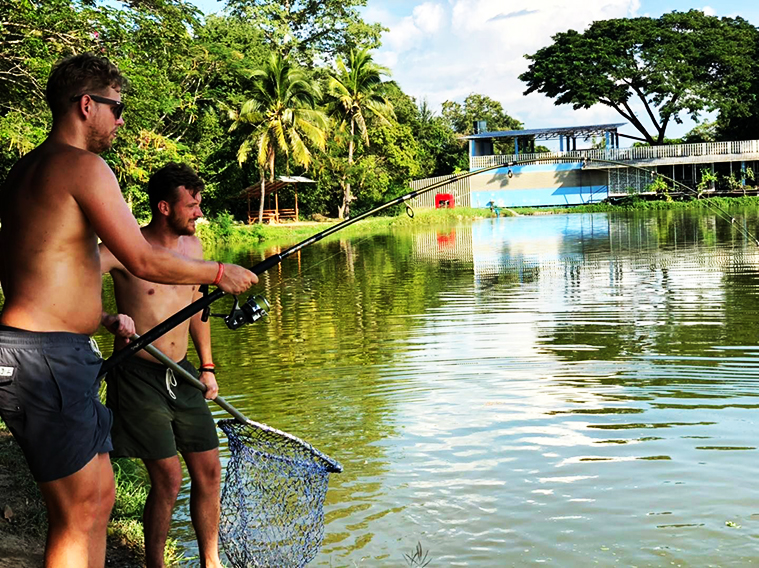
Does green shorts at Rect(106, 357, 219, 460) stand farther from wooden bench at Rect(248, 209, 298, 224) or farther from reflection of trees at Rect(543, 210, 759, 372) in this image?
wooden bench at Rect(248, 209, 298, 224)

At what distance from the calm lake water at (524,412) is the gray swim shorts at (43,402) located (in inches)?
81.4

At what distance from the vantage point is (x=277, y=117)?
4225 cm

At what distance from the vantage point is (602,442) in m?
6.55

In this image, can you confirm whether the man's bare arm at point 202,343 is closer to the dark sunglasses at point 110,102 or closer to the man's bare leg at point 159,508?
the man's bare leg at point 159,508

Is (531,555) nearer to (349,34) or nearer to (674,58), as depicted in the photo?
(349,34)

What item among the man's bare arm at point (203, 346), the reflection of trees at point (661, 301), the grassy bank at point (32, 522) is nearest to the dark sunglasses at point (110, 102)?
the man's bare arm at point (203, 346)

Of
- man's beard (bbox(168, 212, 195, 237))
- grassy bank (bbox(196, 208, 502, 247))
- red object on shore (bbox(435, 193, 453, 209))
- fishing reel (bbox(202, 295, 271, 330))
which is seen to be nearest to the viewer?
fishing reel (bbox(202, 295, 271, 330))

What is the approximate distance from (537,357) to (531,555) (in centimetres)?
513

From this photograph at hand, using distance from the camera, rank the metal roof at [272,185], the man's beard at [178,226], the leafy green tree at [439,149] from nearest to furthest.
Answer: the man's beard at [178,226] → the metal roof at [272,185] → the leafy green tree at [439,149]

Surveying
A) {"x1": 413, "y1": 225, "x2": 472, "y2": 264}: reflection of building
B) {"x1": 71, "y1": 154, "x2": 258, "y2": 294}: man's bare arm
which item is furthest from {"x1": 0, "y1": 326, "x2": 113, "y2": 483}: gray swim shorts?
{"x1": 413, "y1": 225, "x2": 472, "y2": 264}: reflection of building

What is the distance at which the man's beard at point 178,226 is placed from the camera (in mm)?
4207

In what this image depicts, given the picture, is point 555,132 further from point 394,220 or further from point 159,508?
point 159,508

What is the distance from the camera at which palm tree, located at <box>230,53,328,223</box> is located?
1644 inches

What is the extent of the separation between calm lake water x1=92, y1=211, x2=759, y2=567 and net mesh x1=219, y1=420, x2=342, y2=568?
36cm
